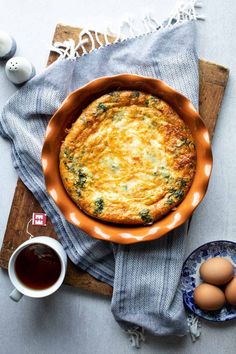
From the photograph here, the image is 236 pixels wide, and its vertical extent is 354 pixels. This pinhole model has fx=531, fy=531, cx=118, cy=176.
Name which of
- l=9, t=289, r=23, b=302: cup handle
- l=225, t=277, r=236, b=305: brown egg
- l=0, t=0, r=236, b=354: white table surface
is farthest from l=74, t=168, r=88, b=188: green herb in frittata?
l=225, t=277, r=236, b=305: brown egg

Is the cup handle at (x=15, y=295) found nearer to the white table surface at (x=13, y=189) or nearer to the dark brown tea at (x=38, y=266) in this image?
the dark brown tea at (x=38, y=266)

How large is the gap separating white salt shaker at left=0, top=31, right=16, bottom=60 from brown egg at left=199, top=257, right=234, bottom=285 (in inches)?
48.2

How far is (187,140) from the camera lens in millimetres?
2072

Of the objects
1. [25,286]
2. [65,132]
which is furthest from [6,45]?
[25,286]

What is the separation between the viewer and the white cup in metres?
2.13

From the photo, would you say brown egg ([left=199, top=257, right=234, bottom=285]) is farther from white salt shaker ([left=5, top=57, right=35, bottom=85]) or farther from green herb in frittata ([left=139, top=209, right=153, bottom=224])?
white salt shaker ([left=5, top=57, right=35, bottom=85])

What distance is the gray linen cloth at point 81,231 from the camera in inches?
86.4

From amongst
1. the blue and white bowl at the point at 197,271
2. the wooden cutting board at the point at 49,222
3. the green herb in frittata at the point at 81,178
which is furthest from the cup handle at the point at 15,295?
the blue and white bowl at the point at 197,271

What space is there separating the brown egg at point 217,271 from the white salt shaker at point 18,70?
1093 mm

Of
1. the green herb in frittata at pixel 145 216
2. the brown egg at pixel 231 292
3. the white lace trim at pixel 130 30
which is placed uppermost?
the white lace trim at pixel 130 30

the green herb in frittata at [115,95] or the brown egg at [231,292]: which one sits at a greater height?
the green herb in frittata at [115,95]

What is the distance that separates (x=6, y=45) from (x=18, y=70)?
0.15 metres

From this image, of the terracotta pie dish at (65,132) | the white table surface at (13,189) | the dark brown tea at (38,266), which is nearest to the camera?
the terracotta pie dish at (65,132)

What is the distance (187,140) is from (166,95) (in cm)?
19
